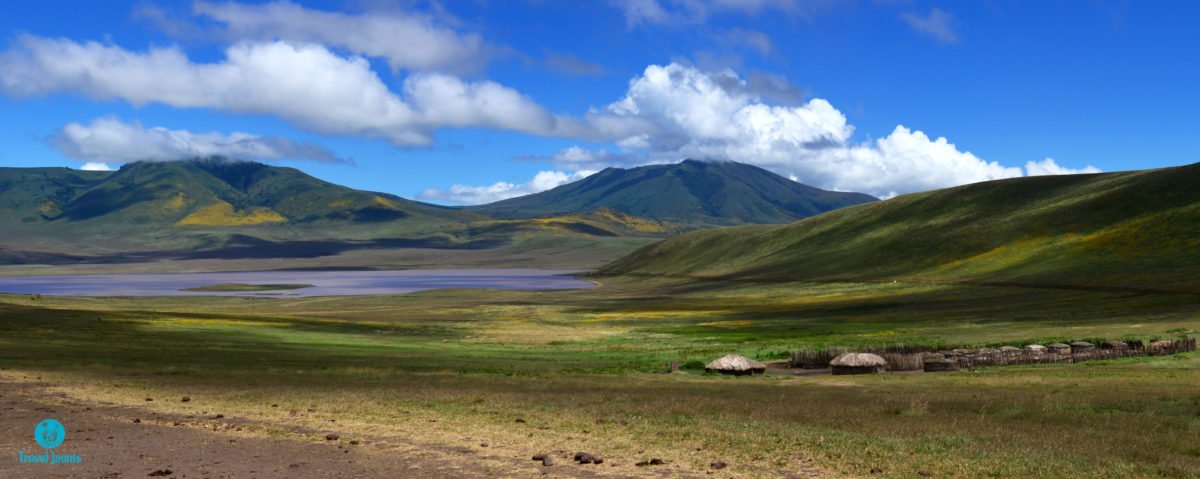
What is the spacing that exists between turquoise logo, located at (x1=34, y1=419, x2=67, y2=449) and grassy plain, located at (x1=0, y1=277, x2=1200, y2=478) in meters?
4.94

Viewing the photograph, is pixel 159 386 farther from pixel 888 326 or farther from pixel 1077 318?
pixel 1077 318

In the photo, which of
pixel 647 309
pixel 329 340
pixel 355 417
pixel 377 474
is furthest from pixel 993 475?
pixel 647 309

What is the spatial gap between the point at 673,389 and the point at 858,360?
14070 millimetres

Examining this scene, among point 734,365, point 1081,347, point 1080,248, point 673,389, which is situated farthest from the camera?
point 1080,248

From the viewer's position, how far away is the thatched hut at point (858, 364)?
171ft

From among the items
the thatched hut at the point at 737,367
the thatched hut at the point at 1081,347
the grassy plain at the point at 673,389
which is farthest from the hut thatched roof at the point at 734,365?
the thatched hut at the point at 1081,347

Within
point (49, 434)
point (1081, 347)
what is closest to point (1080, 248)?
point (1081, 347)

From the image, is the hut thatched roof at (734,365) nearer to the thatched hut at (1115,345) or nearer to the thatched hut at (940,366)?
the thatched hut at (940,366)

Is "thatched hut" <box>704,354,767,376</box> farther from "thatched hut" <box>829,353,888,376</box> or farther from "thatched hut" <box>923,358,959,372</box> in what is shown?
"thatched hut" <box>923,358,959,372</box>

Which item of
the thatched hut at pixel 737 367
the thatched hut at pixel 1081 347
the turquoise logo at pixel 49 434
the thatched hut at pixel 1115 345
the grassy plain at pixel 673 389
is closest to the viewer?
the grassy plain at pixel 673 389

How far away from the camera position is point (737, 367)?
52219mm

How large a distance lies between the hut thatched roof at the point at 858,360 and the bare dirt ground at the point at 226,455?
3115 cm

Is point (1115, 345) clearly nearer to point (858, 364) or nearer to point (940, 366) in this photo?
point (940, 366)

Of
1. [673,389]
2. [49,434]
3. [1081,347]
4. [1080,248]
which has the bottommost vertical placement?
[673,389]
